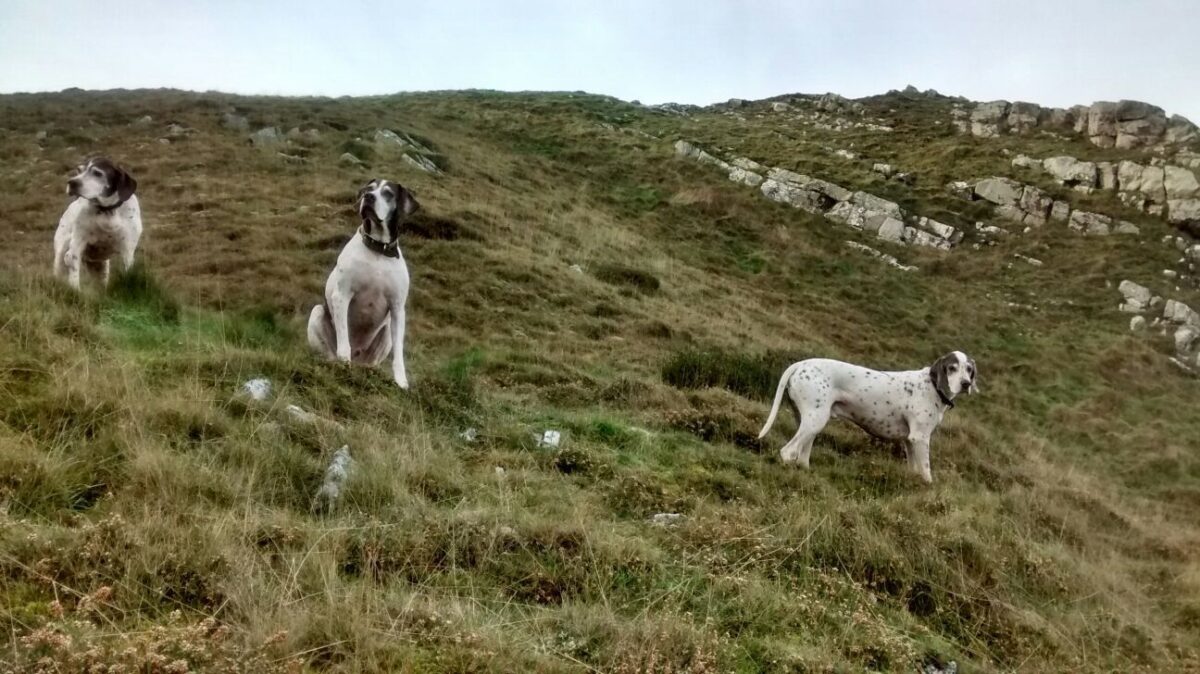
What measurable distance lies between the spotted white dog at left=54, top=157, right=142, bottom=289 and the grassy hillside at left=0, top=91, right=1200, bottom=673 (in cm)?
65

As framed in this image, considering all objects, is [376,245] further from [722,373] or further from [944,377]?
[944,377]

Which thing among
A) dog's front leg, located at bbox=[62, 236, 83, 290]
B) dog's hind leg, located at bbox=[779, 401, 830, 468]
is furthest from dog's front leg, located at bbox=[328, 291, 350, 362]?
dog's hind leg, located at bbox=[779, 401, 830, 468]

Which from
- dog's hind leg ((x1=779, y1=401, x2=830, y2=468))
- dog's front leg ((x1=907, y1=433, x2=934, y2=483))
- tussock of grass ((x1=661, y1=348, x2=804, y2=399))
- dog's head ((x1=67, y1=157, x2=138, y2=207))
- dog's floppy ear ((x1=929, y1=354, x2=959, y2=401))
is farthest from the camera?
tussock of grass ((x1=661, y1=348, x2=804, y2=399))

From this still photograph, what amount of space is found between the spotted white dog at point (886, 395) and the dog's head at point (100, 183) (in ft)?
22.0

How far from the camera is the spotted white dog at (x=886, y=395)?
8562 mm

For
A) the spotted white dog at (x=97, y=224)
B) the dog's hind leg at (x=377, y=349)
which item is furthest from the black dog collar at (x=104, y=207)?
the dog's hind leg at (x=377, y=349)

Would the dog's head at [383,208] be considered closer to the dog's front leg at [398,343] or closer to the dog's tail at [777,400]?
the dog's front leg at [398,343]

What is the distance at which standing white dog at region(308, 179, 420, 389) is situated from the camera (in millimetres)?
6910

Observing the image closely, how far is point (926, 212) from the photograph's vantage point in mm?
30203

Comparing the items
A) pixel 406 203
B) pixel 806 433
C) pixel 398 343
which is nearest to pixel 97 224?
pixel 406 203

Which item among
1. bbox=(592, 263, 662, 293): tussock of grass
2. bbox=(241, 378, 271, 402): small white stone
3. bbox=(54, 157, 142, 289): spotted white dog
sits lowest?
bbox=(241, 378, 271, 402): small white stone

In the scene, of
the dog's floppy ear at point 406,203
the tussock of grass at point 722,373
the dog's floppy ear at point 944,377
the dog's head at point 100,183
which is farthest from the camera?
the tussock of grass at point 722,373

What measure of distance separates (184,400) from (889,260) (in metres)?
25.1

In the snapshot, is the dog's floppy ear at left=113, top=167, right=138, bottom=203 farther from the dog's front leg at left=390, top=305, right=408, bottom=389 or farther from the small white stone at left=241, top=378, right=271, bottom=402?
the small white stone at left=241, top=378, right=271, bottom=402
